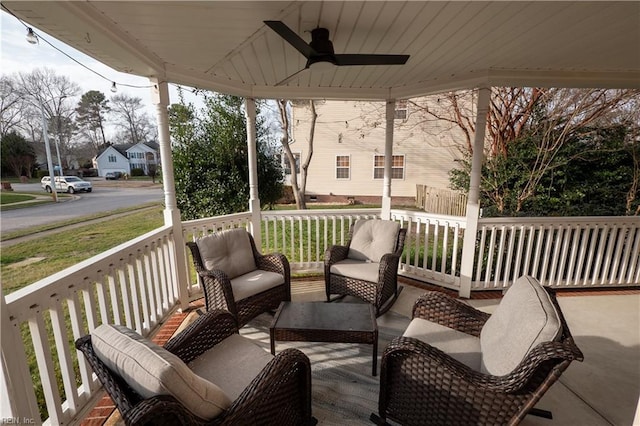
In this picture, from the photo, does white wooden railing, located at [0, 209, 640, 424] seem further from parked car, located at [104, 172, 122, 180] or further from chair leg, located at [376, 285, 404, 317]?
parked car, located at [104, 172, 122, 180]

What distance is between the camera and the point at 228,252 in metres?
3.30

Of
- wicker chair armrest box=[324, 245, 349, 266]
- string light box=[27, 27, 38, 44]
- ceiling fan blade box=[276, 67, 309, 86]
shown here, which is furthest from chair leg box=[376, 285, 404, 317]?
string light box=[27, 27, 38, 44]

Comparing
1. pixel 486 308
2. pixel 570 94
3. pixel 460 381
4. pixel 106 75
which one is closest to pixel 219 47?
pixel 106 75

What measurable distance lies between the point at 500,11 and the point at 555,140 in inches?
163

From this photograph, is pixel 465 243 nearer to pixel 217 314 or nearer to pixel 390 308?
pixel 390 308

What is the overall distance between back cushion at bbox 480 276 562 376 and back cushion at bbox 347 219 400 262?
1739 mm

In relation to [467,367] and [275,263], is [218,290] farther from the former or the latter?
[467,367]

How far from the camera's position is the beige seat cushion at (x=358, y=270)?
3329mm

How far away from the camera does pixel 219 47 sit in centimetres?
273

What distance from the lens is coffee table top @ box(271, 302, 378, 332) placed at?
2.38 meters

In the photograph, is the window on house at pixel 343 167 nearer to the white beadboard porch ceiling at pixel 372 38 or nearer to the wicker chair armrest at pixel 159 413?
the white beadboard porch ceiling at pixel 372 38

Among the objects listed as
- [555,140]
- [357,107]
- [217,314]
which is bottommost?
[217,314]

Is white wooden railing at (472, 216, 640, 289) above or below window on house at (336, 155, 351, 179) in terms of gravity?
below

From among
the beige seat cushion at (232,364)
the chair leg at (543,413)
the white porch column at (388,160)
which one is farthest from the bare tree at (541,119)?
the beige seat cushion at (232,364)
